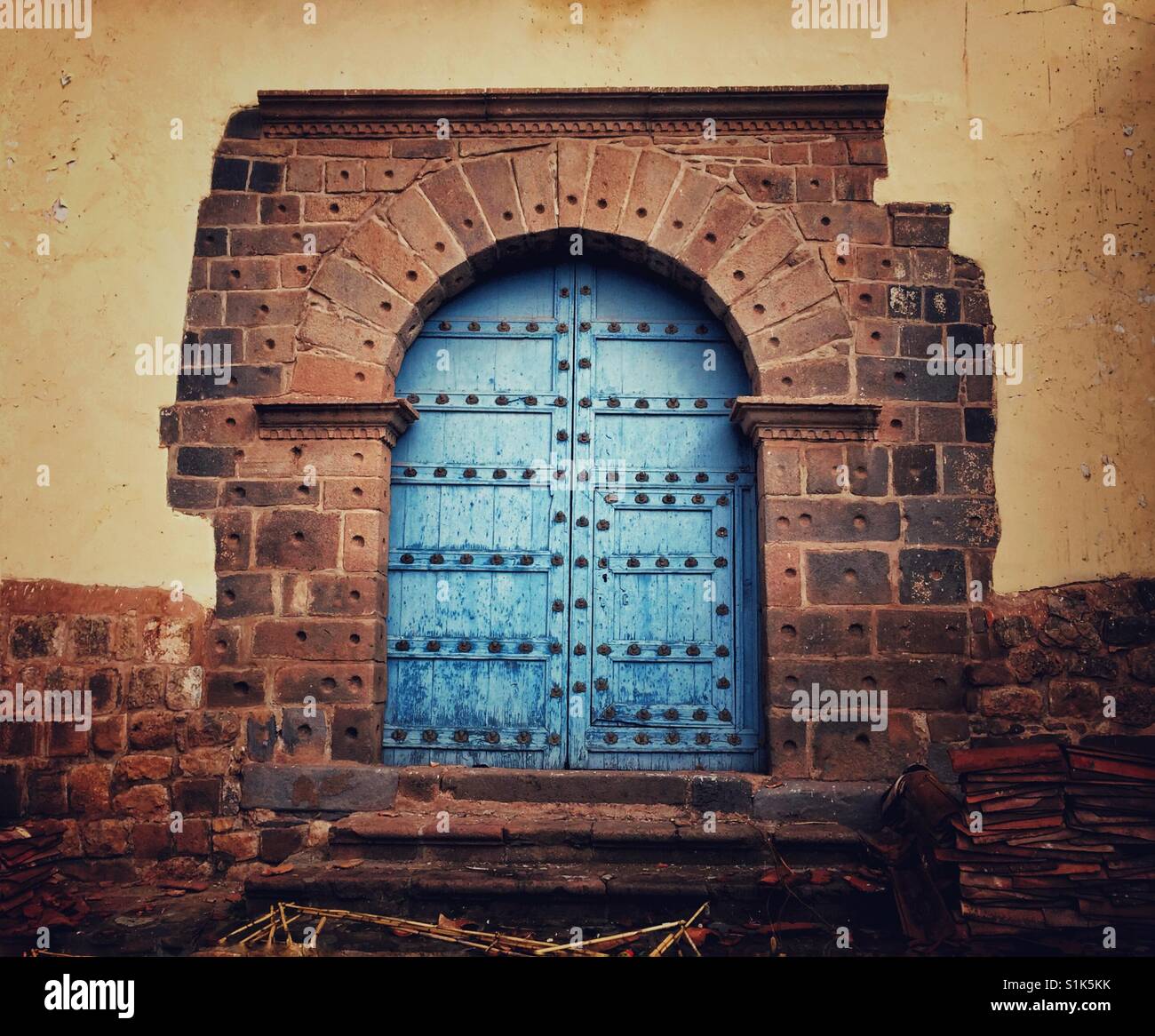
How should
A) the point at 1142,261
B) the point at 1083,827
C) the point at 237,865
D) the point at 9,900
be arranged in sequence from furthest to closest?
the point at 1142,261 → the point at 237,865 → the point at 9,900 → the point at 1083,827

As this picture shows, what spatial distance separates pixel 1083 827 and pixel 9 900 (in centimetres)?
426

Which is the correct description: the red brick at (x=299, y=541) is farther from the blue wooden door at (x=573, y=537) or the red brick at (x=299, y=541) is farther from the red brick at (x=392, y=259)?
the red brick at (x=392, y=259)

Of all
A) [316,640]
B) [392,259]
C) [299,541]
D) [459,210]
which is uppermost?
[459,210]

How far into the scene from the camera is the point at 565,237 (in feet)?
16.0

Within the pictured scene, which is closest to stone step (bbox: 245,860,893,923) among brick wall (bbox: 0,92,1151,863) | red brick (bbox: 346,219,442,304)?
brick wall (bbox: 0,92,1151,863)

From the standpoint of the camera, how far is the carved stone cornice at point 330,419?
4617 millimetres

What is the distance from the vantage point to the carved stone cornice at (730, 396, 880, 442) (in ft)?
15.0

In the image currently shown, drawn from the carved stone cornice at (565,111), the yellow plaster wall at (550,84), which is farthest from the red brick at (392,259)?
the yellow plaster wall at (550,84)

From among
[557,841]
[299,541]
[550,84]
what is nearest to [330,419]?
[299,541]

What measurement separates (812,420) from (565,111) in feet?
6.27

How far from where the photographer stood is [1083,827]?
3789 millimetres

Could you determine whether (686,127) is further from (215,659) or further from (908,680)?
(215,659)

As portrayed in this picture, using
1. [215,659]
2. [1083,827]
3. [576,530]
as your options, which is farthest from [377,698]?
[1083,827]

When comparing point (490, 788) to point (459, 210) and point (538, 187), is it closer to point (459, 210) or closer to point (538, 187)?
point (459, 210)
